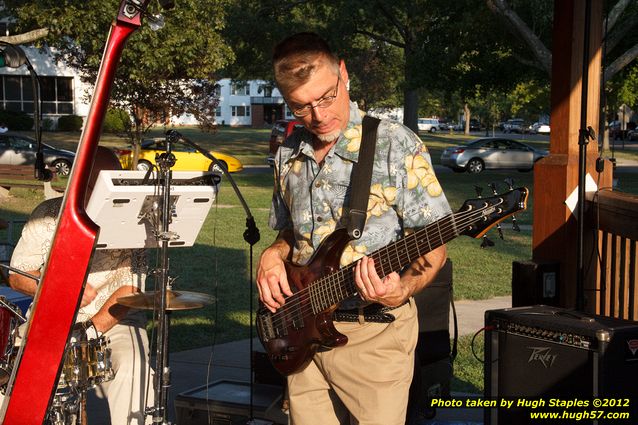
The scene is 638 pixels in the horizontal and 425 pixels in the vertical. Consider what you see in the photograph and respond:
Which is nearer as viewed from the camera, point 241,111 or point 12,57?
point 12,57

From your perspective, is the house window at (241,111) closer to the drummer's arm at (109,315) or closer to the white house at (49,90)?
the white house at (49,90)

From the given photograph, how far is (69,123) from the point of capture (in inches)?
2077

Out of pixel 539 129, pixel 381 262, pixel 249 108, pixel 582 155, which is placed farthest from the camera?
pixel 249 108

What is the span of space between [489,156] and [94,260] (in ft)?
104

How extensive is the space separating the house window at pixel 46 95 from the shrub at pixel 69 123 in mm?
4057

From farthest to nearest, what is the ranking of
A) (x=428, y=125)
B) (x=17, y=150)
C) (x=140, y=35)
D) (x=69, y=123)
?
(x=428, y=125), (x=69, y=123), (x=17, y=150), (x=140, y=35)

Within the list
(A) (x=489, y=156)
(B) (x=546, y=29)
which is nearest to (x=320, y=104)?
(B) (x=546, y=29)

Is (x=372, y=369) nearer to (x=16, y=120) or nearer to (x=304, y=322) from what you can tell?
(x=304, y=322)

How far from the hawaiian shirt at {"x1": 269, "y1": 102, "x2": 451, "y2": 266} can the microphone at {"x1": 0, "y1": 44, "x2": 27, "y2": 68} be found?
43.2 inches

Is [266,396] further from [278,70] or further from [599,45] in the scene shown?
[599,45]

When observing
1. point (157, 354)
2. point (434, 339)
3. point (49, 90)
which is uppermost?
point (49, 90)

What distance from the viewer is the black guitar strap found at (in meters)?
3.11

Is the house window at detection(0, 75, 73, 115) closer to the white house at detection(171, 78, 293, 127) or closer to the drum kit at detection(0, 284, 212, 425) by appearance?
the white house at detection(171, 78, 293, 127)

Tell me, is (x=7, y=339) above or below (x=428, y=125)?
above
